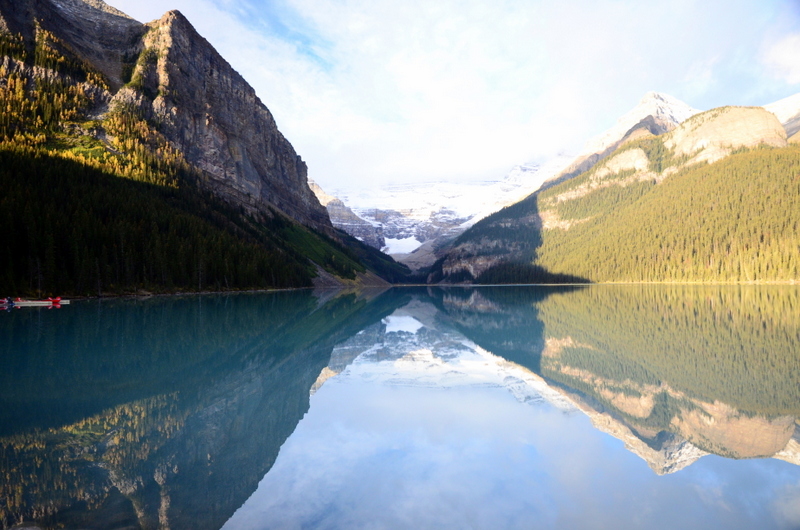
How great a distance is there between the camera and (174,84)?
129 m

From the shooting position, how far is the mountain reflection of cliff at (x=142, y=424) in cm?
711

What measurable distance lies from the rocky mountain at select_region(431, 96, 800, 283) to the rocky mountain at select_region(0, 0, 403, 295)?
85.6 m

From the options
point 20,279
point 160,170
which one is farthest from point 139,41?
point 20,279

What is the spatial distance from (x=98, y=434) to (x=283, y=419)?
14.3ft

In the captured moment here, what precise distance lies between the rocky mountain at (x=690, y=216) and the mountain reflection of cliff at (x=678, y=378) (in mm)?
103177

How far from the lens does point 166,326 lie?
31.0 m

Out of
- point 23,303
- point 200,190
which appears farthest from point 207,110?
point 23,303

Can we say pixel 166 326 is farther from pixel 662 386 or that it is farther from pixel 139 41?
pixel 139 41

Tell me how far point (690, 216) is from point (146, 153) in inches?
6400

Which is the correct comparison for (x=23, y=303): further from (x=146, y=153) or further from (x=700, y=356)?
(x=146, y=153)

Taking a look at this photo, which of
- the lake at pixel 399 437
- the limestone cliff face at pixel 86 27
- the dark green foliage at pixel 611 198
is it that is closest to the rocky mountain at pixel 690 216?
the dark green foliage at pixel 611 198

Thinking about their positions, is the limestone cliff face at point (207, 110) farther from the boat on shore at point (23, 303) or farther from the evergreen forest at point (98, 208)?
the boat on shore at point (23, 303)

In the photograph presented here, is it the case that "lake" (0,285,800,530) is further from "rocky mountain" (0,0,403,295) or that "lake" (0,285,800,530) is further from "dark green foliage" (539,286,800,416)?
"rocky mountain" (0,0,403,295)

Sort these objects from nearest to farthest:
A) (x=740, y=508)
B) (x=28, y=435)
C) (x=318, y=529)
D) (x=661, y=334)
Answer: (x=318, y=529) → (x=740, y=508) → (x=28, y=435) → (x=661, y=334)
